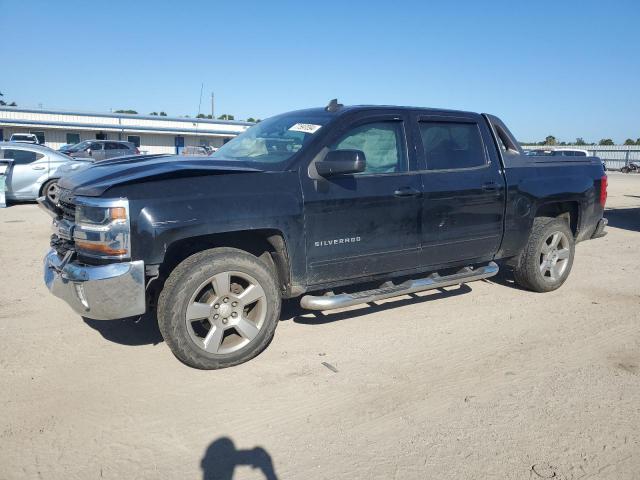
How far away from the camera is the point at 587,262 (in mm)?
7516

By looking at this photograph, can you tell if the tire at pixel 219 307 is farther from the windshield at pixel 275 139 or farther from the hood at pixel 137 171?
the windshield at pixel 275 139

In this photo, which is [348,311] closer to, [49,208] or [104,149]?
[49,208]

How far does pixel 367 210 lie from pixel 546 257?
2.65 metres

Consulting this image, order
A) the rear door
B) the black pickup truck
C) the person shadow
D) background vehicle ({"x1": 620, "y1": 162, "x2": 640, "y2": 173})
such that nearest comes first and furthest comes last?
the person shadow → the black pickup truck → the rear door → background vehicle ({"x1": 620, "y1": 162, "x2": 640, "y2": 173})

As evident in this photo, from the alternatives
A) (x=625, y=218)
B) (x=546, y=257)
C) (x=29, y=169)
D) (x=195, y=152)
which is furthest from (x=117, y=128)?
(x=546, y=257)

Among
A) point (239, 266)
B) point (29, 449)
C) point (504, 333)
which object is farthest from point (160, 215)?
point (504, 333)

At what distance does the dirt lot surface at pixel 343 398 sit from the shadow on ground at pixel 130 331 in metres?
0.02

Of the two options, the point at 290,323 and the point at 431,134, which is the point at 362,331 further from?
the point at 431,134

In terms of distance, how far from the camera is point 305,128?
4.40 meters

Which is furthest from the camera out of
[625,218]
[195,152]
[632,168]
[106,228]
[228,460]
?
[632,168]

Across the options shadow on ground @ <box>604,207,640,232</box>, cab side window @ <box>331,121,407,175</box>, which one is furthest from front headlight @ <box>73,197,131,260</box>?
shadow on ground @ <box>604,207,640,232</box>

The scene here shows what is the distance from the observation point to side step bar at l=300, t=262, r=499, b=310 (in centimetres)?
406

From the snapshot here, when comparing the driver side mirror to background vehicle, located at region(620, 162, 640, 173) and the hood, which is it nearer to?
the hood

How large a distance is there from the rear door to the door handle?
119 millimetres
